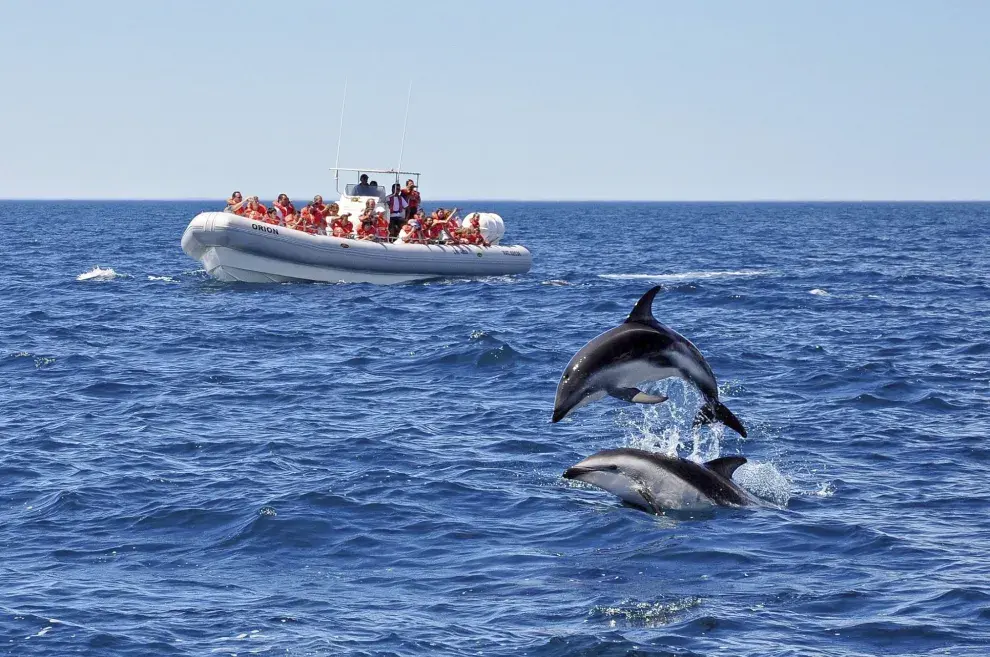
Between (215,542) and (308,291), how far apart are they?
22333 mm

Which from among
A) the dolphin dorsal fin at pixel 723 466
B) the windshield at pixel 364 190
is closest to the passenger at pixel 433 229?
the windshield at pixel 364 190

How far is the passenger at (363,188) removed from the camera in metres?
36.2

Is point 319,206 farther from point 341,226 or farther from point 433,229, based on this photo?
point 433,229

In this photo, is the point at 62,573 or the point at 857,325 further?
the point at 857,325

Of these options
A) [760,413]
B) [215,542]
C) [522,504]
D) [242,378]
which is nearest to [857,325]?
[760,413]

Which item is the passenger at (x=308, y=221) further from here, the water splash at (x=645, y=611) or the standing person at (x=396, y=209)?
the water splash at (x=645, y=611)

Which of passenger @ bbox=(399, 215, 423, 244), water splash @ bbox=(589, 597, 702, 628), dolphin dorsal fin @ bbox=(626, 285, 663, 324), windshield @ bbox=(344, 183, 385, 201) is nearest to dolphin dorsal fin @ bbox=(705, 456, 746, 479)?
dolphin dorsal fin @ bbox=(626, 285, 663, 324)

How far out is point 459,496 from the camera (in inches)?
484

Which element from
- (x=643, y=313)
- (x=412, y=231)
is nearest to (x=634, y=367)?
(x=643, y=313)

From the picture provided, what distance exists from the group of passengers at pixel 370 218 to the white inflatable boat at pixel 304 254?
0.49m

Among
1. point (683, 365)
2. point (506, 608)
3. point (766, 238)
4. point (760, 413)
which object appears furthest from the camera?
point (766, 238)

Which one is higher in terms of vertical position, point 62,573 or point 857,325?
point 857,325

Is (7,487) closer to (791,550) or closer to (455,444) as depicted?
(455,444)

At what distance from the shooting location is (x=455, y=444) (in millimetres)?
14648
